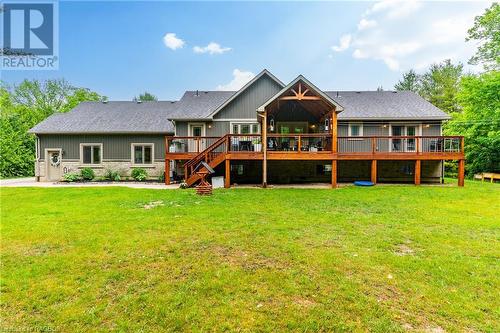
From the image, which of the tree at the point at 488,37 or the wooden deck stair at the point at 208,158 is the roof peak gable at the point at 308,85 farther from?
the tree at the point at 488,37

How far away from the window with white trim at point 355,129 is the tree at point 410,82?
2357cm

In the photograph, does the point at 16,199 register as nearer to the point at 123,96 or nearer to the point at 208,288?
the point at 208,288

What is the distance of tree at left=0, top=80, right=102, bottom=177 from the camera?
78.7 ft

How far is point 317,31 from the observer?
22312mm

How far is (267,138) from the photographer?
13.4 meters

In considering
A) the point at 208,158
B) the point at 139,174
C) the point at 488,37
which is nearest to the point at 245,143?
the point at 208,158

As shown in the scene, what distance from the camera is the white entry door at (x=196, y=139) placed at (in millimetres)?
13901

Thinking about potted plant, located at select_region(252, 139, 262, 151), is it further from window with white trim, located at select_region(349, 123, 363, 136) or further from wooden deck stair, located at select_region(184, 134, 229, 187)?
window with white trim, located at select_region(349, 123, 363, 136)

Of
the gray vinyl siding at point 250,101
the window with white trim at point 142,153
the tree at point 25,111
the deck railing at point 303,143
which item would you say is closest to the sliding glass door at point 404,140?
the deck railing at point 303,143

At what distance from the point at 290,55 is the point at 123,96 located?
29079 mm

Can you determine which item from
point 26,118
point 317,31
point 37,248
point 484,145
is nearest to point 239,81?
point 317,31

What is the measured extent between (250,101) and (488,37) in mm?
16920

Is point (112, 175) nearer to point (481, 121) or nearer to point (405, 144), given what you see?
point (405, 144)

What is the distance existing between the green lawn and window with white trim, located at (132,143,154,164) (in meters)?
9.87
